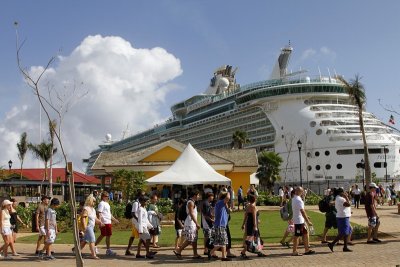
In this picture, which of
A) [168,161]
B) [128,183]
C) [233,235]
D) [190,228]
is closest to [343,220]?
[190,228]

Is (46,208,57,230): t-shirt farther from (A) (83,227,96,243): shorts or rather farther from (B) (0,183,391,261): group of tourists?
(A) (83,227,96,243): shorts

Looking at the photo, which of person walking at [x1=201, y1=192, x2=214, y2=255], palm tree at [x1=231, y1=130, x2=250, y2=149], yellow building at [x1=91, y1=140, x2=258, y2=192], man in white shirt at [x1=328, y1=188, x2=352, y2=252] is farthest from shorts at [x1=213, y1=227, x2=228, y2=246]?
palm tree at [x1=231, y1=130, x2=250, y2=149]

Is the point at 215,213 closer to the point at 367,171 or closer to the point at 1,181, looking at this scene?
the point at 367,171

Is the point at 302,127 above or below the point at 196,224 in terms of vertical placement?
above

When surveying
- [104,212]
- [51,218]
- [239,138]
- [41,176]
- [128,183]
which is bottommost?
[51,218]

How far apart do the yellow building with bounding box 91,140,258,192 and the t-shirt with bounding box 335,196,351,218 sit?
18.3 meters

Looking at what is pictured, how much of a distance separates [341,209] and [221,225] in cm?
327

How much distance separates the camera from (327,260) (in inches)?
461

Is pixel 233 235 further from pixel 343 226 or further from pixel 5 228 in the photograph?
pixel 5 228

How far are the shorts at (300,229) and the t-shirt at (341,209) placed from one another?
1167mm

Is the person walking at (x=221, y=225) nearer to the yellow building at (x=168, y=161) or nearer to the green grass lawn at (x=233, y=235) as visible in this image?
the green grass lawn at (x=233, y=235)

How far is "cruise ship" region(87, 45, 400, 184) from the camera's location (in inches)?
2062

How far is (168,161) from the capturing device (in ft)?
110

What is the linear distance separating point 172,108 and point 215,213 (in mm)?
76979
